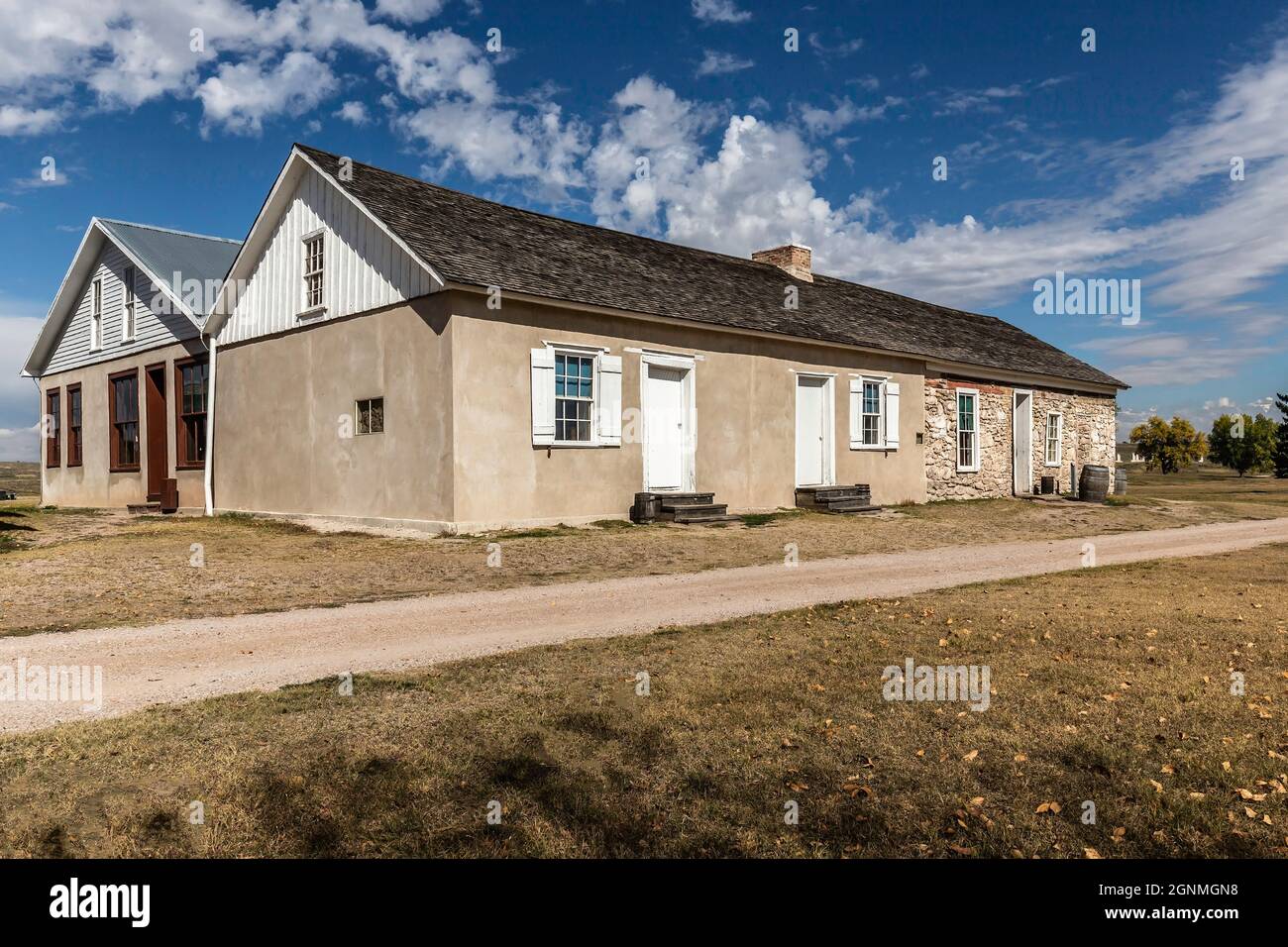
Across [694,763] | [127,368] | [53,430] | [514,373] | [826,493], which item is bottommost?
[694,763]

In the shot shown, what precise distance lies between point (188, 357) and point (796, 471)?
48.5 ft

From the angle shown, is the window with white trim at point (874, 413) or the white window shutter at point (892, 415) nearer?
the window with white trim at point (874, 413)

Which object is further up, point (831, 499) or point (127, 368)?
point (127, 368)

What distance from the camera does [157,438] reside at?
21859mm

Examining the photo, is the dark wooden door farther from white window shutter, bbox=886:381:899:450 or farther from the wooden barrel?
the wooden barrel

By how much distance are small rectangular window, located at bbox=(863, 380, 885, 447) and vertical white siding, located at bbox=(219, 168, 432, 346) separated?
465 inches

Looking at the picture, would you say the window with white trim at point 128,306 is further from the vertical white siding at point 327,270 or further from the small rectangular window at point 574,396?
the small rectangular window at point 574,396

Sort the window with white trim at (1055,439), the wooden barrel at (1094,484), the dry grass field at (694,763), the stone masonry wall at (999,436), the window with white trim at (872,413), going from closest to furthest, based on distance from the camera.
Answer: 1. the dry grass field at (694,763)
2. the window with white trim at (872,413)
3. the stone masonry wall at (999,436)
4. the wooden barrel at (1094,484)
5. the window with white trim at (1055,439)

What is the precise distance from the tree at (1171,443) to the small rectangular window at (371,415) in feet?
268

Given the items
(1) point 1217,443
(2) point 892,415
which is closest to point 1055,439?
(2) point 892,415

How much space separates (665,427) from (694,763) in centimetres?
1336

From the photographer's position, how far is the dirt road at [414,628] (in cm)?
574

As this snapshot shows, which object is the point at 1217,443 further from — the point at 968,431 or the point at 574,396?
the point at 574,396

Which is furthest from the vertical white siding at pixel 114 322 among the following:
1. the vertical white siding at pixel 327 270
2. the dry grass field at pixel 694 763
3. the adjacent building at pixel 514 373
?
the dry grass field at pixel 694 763
